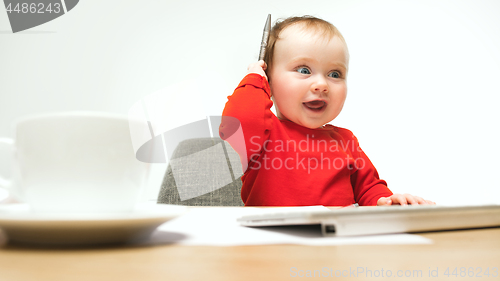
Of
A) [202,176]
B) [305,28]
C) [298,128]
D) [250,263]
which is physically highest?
[305,28]

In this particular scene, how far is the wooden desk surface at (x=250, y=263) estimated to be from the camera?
0.49ft

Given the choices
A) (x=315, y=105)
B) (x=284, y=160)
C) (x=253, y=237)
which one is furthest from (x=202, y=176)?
(x=253, y=237)

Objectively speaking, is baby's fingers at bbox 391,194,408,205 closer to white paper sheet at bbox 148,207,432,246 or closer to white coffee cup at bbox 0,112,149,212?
white paper sheet at bbox 148,207,432,246

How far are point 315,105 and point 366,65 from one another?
112 cm

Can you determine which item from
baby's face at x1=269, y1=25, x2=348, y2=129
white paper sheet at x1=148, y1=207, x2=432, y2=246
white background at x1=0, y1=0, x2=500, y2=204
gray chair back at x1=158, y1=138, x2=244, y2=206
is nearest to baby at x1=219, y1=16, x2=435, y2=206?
baby's face at x1=269, y1=25, x2=348, y2=129

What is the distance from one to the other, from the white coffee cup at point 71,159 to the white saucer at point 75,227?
0.03 meters

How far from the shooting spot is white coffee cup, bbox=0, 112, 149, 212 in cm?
21

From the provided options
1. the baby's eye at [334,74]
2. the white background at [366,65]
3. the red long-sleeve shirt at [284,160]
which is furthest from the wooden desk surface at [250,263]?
the white background at [366,65]

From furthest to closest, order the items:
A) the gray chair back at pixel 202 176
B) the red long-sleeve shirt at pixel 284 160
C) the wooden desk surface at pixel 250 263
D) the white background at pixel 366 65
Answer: the white background at pixel 366 65, the gray chair back at pixel 202 176, the red long-sleeve shirt at pixel 284 160, the wooden desk surface at pixel 250 263

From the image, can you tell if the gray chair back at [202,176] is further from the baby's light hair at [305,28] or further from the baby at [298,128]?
the baby's light hair at [305,28]

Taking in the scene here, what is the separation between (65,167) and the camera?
22 cm

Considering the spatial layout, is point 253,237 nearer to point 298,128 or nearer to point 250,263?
point 250,263

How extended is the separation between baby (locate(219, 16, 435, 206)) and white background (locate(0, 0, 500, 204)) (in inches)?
30.7

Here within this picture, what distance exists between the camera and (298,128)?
0.93 m
